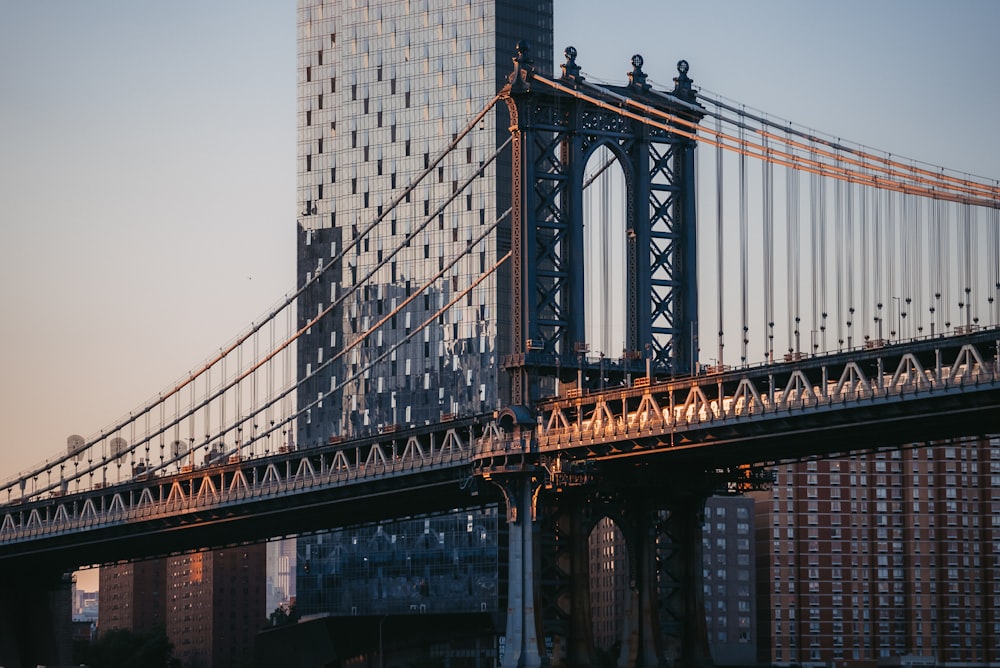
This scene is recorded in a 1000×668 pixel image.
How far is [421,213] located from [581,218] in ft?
258

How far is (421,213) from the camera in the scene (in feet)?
630

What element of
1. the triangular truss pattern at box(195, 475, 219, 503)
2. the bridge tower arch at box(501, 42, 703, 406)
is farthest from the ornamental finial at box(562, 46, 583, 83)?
the triangular truss pattern at box(195, 475, 219, 503)

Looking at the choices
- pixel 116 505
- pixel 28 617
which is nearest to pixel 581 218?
pixel 116 505

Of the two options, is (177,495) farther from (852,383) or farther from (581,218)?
(852,383)

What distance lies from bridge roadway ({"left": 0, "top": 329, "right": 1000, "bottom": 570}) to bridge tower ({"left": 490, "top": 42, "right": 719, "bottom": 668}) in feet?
5.70

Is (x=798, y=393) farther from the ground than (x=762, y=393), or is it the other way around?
(x=762, y=393)

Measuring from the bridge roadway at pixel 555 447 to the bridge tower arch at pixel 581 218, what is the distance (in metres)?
3.52

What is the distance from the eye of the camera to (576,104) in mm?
115750

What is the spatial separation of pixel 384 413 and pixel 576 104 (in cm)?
Result: 7767

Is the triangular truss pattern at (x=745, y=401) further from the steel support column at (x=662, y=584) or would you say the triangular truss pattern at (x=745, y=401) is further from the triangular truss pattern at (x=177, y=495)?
the triangular truss pattern at (x=177, y=495)

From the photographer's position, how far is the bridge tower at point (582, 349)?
366 feet

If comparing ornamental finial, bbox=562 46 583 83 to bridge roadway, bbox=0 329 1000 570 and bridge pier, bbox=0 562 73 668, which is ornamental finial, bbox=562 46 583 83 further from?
bridge pier, bbox=0 562 73 668

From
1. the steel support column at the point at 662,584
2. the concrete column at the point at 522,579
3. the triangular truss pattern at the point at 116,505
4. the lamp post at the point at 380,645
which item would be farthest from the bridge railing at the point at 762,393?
the lamp post at the point at 380,645

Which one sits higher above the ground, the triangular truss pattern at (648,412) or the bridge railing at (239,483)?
the triangular truss pattern at (648,412)
